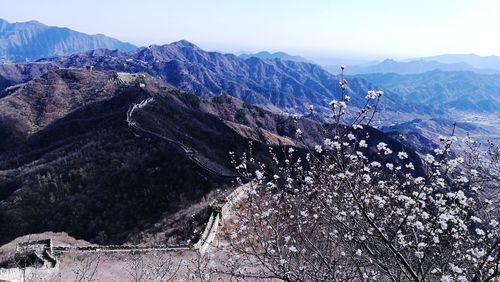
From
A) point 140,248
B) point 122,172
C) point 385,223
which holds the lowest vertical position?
point 122,172

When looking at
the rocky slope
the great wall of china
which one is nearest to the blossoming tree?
the great wall of china

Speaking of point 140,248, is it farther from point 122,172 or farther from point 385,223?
point 122,172

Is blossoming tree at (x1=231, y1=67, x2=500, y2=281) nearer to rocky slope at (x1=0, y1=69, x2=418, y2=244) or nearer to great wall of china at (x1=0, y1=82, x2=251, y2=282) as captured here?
great wall of china at (x1=0, y1=82, x2=251, y2=282)

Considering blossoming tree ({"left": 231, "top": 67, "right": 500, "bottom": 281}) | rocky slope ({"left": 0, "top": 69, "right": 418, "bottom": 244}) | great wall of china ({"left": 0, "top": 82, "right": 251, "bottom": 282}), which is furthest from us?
rocky slope ({"left": 0, "top": 69, "right": 418, "bottom": 244})

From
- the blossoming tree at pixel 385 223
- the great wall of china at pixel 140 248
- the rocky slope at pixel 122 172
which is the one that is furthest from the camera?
the rocky slope at pixel 122 172

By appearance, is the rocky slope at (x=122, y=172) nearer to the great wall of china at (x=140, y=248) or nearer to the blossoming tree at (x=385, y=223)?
the great wall of china at (x=140, y=248)

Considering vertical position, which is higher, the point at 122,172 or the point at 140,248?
the point at 140,248

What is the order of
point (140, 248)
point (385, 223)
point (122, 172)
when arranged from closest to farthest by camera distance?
point (385, 223) → point (140, 248) → point (122, 172)

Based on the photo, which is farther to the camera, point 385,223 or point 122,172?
point 122,172

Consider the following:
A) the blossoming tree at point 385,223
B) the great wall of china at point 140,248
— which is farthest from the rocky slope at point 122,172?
the blossoming tree at point 385,223

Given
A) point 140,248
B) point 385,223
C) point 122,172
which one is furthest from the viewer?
point 122,172

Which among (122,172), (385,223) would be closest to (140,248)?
(385,223)
